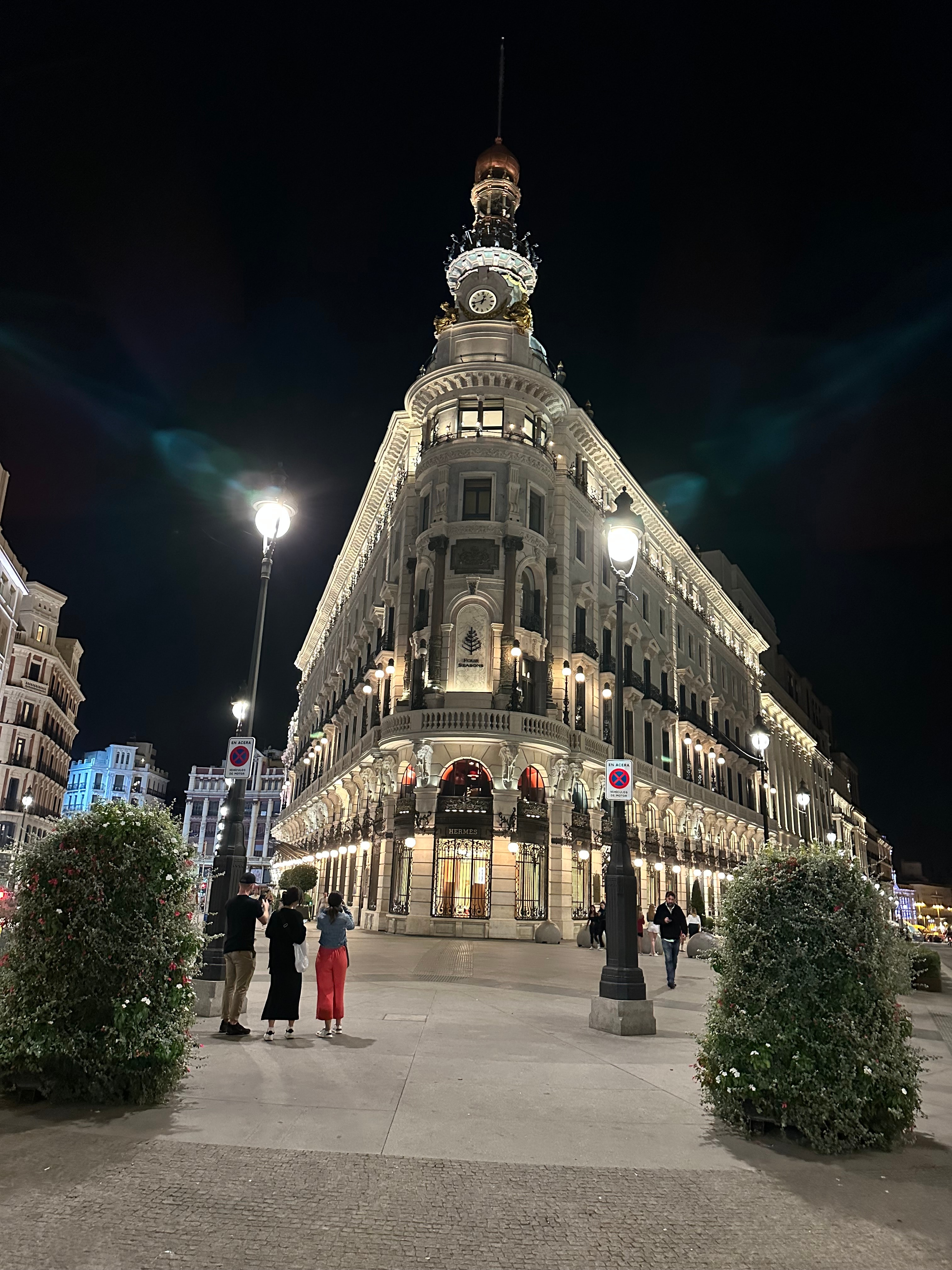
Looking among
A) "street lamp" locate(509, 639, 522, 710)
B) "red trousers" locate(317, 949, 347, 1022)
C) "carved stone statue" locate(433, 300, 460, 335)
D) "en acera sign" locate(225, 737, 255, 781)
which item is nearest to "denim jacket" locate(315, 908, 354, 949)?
"red trousers" locate(317, 949, 347, 1022)

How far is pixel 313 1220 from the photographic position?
14.2 feet

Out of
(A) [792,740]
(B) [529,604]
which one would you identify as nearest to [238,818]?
(B) [529,604]

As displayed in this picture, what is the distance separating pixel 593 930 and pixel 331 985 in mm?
17578

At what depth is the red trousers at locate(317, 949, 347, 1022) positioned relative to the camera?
32.2 feet

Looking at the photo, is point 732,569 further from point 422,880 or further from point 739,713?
point 422,880

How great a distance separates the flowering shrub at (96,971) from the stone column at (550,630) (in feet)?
87.3

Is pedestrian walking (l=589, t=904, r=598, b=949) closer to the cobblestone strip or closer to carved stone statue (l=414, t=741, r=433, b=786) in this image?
carved stone statue (l=414, t=741, r=433, b=786)

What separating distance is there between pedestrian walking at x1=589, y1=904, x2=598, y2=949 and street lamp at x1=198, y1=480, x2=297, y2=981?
15.5m

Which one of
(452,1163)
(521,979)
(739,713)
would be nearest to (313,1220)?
(452,1163)

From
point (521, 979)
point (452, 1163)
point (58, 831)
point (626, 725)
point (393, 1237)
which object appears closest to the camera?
point (393, 1237)

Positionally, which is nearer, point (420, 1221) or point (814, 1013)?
point (420, 1221)

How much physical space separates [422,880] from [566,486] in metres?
18.1

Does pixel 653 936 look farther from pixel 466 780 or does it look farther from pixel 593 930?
pixel 466 780

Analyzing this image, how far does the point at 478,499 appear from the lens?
34.2m
